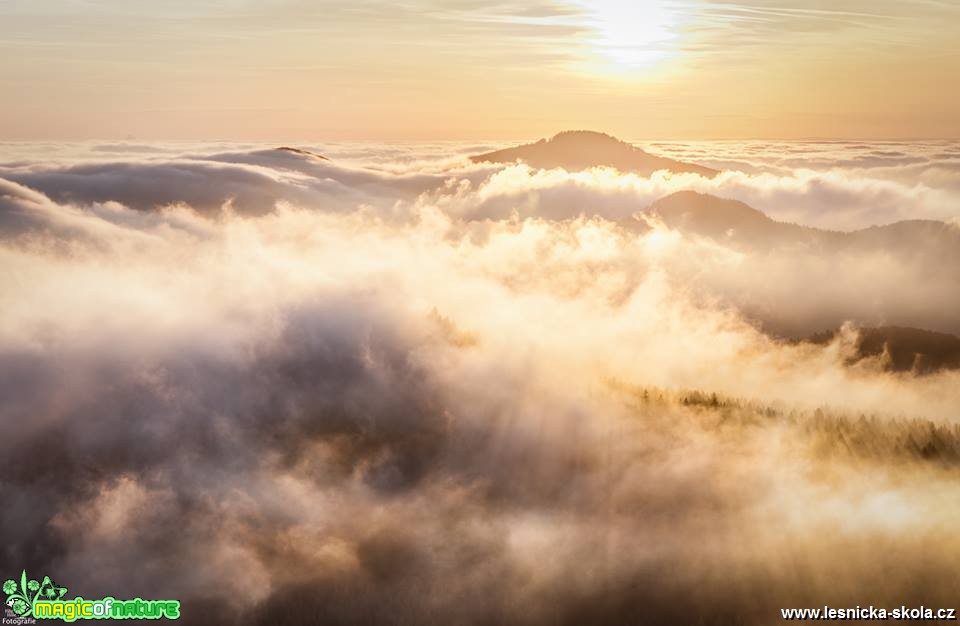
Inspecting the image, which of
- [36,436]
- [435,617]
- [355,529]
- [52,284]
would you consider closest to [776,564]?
[435,617]

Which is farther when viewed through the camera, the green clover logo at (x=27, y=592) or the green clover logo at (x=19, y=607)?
the green clover logo at (x=27, y=592)

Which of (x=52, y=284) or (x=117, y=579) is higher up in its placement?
(x=52, y=284)

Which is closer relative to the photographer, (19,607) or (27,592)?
(19,607)

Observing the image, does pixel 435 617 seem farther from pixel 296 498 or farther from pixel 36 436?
pixel 36 436

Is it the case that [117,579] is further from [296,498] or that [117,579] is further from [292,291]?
[292,291]

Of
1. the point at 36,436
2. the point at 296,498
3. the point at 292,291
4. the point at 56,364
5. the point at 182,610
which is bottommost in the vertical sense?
the point at 182,610

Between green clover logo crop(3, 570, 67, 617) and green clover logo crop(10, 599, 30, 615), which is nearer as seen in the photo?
green clover logo crop(10, 599, 30, 615)

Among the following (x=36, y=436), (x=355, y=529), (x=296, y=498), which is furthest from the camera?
(x=36, y=436)

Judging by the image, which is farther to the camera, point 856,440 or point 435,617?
point 856,440

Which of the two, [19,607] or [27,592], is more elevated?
[19,607]

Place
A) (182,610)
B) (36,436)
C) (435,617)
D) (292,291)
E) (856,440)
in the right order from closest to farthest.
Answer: (435,617) < (182,610) < (36,436) < (856,440) < (292,291)
